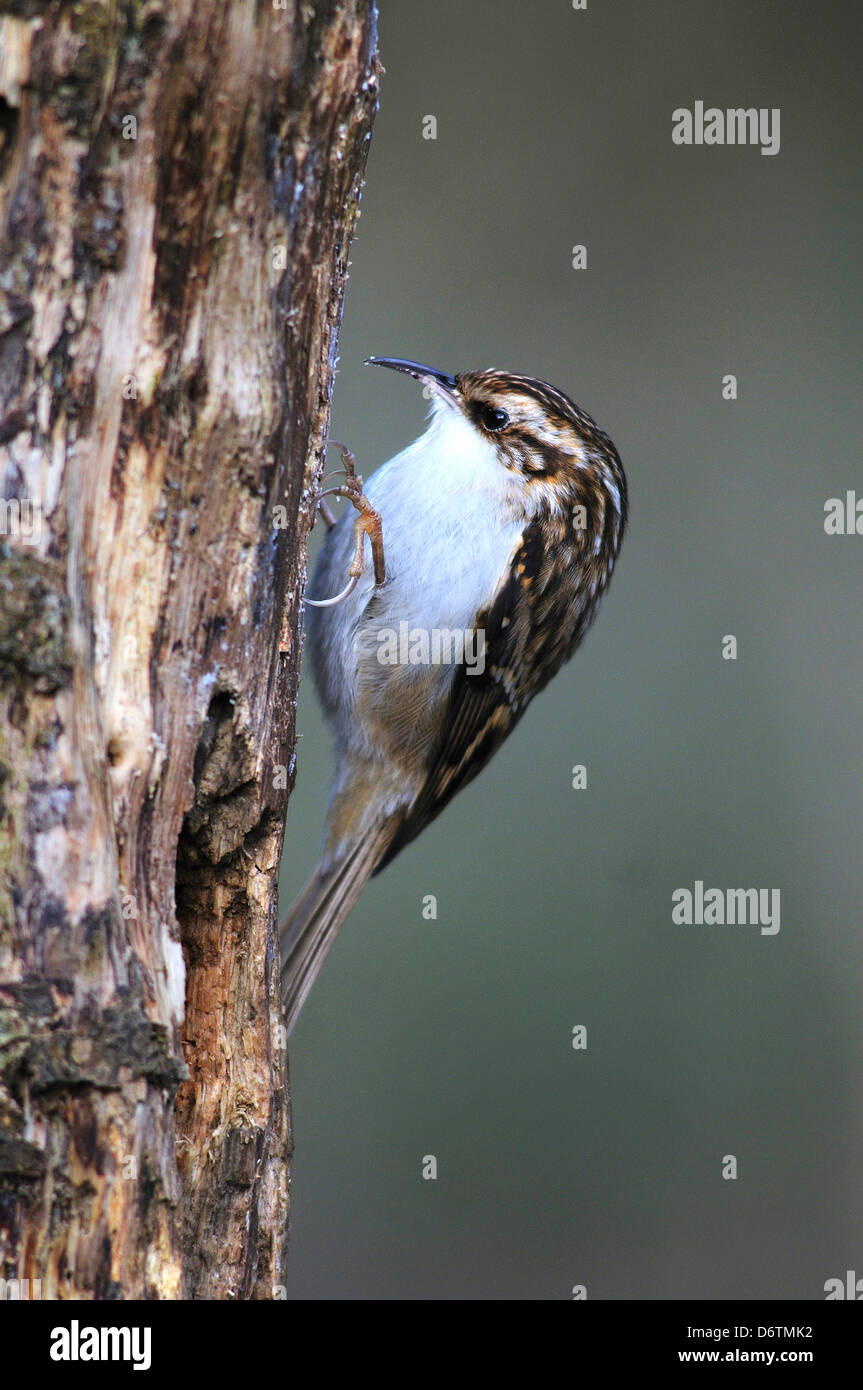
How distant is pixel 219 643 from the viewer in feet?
5.86

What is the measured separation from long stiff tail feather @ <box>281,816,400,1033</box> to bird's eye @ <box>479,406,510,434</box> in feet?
2.96

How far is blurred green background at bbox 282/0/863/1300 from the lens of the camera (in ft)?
13.5

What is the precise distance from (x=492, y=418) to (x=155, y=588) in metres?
1.33

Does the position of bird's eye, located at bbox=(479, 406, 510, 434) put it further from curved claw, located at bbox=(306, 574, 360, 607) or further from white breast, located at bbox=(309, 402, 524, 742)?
curved claw, located at bbox=(306, 574, 360, 607)

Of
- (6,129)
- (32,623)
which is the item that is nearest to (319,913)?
(32,623)

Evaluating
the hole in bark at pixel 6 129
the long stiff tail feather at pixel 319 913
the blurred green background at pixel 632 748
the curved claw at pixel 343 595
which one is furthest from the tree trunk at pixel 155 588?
the blurred green background at pixel 632 748

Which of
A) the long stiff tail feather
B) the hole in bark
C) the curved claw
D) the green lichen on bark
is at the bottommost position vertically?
the long stiff tail feather

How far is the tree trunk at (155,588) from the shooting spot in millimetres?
1453

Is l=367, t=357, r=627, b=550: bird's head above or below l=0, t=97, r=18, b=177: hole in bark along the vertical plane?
above

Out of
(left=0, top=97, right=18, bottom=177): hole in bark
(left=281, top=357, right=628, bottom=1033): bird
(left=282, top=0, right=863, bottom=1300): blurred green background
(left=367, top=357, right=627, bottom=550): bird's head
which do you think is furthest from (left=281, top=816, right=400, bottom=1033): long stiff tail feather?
(left=0, top=97, right=18, bottom=177): hole in bark

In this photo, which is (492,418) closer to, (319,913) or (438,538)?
(438,538)

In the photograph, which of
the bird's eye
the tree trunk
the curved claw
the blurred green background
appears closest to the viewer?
the tree trunk
